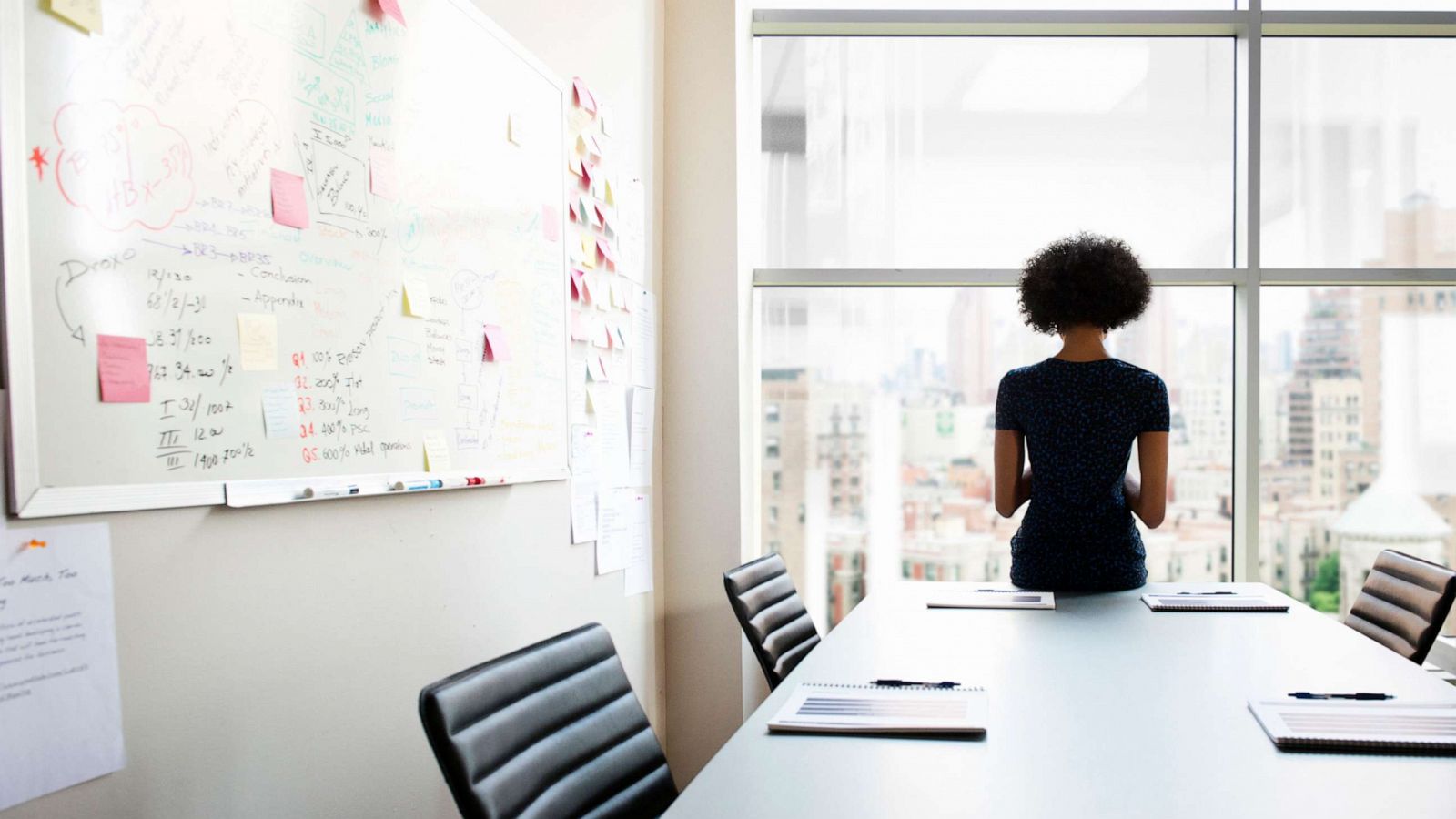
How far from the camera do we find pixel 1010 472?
2564mm

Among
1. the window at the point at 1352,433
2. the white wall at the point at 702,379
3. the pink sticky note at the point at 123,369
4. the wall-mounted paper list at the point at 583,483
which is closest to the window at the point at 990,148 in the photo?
the white wall at the point at 702,379

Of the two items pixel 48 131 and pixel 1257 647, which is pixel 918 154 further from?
pixel 48 131

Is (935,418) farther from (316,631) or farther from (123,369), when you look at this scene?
(123,369)

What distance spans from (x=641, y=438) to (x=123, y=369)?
2118 millimetres

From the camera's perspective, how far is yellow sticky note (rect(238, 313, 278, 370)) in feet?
5.13

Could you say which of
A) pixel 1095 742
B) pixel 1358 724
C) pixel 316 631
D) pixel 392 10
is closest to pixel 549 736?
pixel 316 631

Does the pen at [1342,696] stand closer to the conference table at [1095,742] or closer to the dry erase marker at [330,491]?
the conference table at [1095,742]

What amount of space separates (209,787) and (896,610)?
1.40m

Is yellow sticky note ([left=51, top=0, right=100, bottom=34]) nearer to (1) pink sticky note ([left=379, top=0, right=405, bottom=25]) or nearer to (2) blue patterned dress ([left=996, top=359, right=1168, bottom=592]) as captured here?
(1) pink sticky note ([left=379, top=0, right=405, bottom=25])

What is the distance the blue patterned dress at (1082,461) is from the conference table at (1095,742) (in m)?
0.38

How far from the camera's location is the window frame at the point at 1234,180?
368 centimetres

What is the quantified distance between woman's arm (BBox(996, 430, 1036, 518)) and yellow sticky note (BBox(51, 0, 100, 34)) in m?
2.01

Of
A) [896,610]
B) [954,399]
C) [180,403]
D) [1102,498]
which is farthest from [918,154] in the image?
[180,403]

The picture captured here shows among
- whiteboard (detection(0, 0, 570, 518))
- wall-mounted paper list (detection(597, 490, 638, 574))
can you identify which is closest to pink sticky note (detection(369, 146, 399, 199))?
whiteboard (detection(0, 0, 570, 518))
